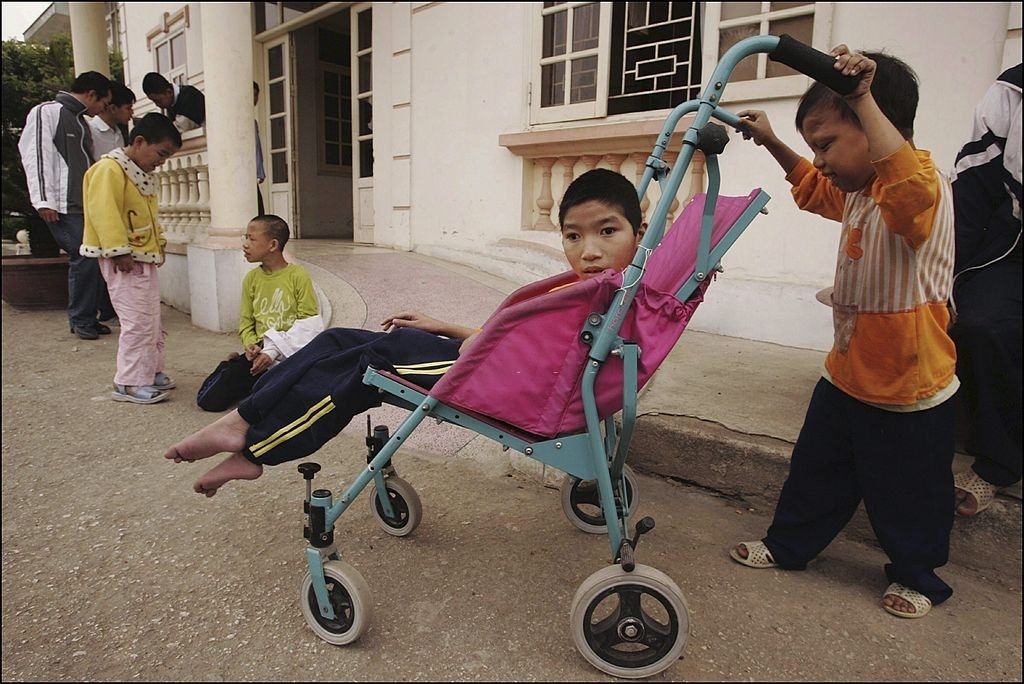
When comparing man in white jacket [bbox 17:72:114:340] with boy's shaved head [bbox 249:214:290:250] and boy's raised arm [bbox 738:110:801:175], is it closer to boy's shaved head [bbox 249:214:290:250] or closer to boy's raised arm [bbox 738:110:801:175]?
boy's shaved head [bbox 249:214:290:250]

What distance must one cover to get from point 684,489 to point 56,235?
4976 mm

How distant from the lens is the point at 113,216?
3371mm

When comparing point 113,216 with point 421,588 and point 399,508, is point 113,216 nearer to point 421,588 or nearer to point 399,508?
point 399,508

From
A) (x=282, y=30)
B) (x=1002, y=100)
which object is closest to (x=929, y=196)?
(x=1002, y=100)

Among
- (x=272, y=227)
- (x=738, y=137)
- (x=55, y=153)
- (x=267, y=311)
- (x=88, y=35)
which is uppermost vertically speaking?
(x=88, y=35)

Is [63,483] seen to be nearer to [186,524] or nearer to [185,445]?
[186,524]

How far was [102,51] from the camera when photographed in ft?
22.7

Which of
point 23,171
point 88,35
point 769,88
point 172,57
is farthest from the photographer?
point 172,57

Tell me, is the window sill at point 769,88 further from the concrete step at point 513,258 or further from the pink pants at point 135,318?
the pink pants at point 135,318

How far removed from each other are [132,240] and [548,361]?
118 inches

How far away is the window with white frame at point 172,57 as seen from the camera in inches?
346

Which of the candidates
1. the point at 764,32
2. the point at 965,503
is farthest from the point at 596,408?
the point at 764,32

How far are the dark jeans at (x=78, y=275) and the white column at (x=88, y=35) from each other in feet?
9.11

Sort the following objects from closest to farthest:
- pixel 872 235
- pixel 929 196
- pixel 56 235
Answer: pixel 929 196, pixel 872 235, pixel 56 235
